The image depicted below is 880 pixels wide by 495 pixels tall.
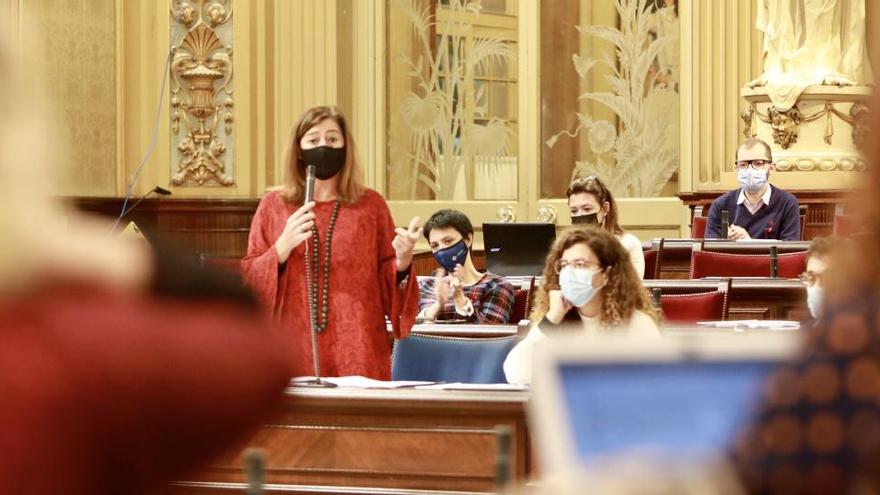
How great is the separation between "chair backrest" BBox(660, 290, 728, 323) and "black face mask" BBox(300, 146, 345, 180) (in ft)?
4.90

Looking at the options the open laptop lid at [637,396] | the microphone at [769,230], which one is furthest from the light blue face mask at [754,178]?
the open laptop lid at [637,396]

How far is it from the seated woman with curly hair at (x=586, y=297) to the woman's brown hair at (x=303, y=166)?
606mm

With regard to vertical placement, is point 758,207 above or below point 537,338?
above

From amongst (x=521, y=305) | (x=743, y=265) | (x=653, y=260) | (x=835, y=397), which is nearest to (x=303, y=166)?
(x=521, y=305)

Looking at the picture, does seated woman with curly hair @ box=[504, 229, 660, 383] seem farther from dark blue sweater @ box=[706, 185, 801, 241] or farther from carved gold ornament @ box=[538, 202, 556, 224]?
carved gold ornament @ box=[538, 202, 556, 224]

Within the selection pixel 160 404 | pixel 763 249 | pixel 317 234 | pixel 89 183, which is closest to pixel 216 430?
pixel 160 404

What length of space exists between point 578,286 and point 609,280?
0.08m

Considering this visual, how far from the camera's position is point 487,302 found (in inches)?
235

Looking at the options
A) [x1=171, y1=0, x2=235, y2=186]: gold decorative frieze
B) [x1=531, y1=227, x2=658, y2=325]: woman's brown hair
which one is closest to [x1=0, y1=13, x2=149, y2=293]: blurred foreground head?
[x1=531, y1=227, x2=658, y2=325]: woman's brown hair

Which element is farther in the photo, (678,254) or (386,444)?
(678,254)

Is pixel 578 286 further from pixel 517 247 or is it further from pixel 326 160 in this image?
pixel 517 247

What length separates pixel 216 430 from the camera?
2.73 feet

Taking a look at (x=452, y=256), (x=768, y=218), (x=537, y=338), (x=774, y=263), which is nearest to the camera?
(x=537, y=338)

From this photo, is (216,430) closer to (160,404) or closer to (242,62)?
(160,404)
